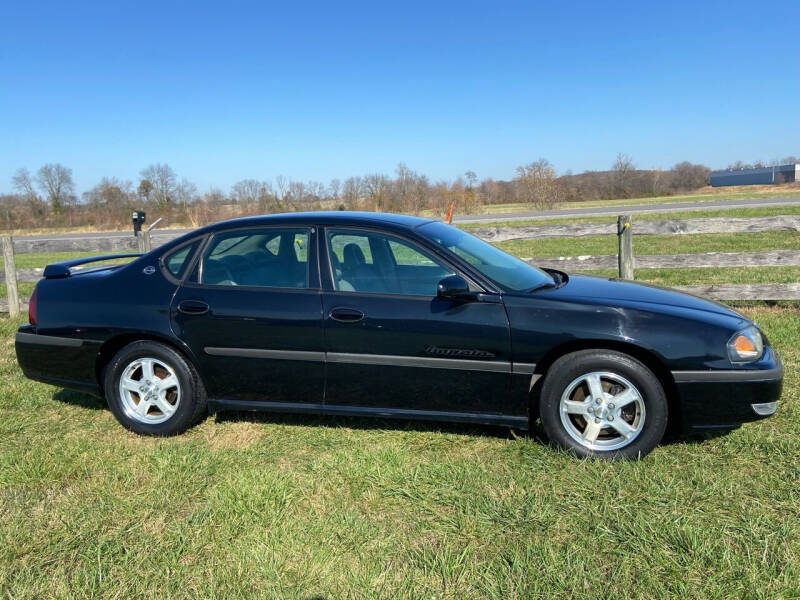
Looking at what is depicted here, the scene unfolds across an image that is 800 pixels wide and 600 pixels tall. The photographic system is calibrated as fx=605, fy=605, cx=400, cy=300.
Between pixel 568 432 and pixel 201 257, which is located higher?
pixel 201 257

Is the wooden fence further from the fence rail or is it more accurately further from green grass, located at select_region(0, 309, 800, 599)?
green grass, located at select_region(0, 309, 800, 599)

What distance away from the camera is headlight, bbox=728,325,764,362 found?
136 inches

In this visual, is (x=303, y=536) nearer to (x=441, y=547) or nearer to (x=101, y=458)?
(x=441, y=547)

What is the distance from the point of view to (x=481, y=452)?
3.76m

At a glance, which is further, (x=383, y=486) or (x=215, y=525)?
(x=383, y=486)

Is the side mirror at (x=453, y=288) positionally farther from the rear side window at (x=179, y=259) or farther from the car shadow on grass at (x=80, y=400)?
the car shadow on grass at (x=80, y=400)

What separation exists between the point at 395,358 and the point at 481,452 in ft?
2.60

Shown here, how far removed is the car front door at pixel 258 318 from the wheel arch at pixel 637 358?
1.39 m

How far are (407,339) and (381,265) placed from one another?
22.0 inches

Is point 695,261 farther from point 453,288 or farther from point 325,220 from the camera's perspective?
point 325,220

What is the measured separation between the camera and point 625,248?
7.72 m

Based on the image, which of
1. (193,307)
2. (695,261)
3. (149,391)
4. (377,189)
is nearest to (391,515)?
(193,307)

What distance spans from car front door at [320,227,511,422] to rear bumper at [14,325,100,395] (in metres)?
1.76

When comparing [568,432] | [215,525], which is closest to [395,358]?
[568,432]
